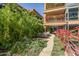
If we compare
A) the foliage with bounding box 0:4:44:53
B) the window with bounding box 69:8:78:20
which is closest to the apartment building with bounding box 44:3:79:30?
the window with bounding box 69:8:78:20

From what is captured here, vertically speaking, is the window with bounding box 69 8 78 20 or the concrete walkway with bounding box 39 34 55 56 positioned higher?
the window with bounding box 69 8 78 20

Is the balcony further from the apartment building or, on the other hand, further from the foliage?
the foliage

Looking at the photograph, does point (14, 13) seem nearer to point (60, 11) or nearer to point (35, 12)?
point (35, 12)

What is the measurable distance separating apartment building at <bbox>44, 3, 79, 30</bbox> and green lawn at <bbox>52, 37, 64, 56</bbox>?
164 millimetres

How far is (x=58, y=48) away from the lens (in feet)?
7.45

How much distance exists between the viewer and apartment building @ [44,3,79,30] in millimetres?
2270

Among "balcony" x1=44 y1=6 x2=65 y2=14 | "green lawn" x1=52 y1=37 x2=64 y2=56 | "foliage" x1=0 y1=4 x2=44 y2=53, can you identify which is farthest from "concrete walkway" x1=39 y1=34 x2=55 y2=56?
"balcony" x1=44 y1=6 x2=65 y2=14

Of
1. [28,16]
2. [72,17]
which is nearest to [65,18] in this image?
[72,17]

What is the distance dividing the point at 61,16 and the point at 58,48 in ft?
1.20

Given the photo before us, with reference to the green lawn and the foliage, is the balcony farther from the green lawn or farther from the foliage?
the green lawn

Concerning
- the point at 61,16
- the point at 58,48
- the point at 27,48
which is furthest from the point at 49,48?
the point at 61,16

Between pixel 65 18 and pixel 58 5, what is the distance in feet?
0.55

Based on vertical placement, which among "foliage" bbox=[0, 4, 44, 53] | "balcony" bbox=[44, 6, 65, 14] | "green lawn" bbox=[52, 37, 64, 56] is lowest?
"green lawn" bbox=[52, 37, 64, 56]

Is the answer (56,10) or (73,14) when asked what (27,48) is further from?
(73,14)
